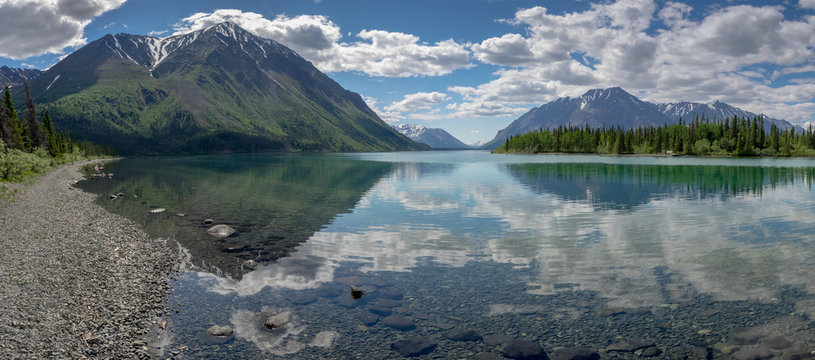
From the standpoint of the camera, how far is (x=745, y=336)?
1546 cm

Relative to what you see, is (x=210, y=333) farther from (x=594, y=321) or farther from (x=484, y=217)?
(x=484, y=217)

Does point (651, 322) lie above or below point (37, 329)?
below

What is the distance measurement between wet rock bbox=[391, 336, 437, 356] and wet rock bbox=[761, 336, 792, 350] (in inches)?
459

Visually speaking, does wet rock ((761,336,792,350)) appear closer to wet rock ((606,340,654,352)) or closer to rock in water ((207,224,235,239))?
wet rock ((606,340,654,352))

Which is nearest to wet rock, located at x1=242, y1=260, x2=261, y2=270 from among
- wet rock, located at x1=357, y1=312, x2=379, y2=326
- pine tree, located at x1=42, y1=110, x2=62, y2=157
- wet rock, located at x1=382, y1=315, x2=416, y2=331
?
wet rock, located at x1=357, y1=312, x2=379, y2=326

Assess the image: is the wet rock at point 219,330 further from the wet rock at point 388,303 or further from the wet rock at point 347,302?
the wet rock at point 388,303

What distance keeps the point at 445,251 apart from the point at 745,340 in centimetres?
1642

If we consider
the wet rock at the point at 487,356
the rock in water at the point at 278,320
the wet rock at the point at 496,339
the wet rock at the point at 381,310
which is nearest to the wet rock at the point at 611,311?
the wet rock at the point at 496,339

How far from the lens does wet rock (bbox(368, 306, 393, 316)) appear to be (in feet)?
59.8


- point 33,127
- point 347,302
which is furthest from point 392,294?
point 33,127

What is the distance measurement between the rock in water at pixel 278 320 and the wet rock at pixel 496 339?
7.99 meters

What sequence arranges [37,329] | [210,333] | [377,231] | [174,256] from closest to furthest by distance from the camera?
[37,329], [210,333], [174,256], [377,231]

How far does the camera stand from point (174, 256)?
27.3 meters

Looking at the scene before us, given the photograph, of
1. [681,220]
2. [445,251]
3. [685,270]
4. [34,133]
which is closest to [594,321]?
[685,270]
